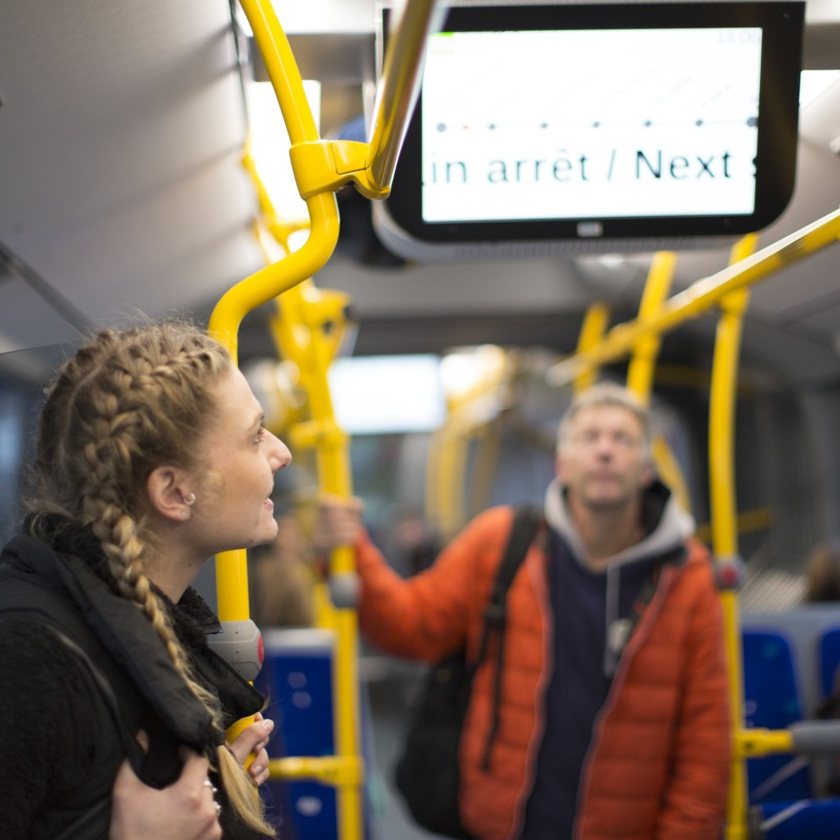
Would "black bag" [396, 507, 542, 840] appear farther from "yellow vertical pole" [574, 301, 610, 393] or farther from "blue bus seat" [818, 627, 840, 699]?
"yellow vertical pole" [574, 301, 610, 393]

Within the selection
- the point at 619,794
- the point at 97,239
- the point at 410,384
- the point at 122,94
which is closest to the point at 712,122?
the point at 122,94

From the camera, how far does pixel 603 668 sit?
7.62ft

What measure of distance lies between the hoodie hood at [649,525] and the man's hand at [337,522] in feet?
1.79

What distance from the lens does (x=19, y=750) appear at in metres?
0.90

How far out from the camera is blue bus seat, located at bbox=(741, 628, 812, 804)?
3.10 metres

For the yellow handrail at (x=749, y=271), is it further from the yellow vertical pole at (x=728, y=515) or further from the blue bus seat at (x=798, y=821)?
the blue bus seat at (x=798, y=821)

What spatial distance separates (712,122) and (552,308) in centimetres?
323

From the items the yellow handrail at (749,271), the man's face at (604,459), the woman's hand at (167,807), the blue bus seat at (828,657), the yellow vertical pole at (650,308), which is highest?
the yellow vertical pole at (650,308)

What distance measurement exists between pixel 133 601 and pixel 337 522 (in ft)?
4.64

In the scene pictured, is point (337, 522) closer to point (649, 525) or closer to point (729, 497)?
point (649, 525)

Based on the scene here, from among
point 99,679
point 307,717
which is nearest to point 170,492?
point 99,679

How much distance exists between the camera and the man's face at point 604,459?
2424mm

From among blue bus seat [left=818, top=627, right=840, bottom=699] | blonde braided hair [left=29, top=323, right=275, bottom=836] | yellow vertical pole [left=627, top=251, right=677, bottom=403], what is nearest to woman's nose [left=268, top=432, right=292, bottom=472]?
blonde braided hair [left=29, top=323, right=275, bottom=836]

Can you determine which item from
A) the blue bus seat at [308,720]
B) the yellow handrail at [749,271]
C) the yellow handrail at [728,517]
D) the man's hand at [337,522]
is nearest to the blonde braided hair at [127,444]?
the yellow handrail at [749,271]
